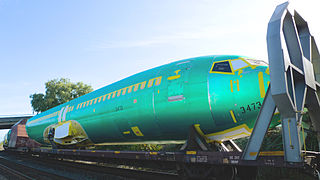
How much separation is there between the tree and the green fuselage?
3925cm

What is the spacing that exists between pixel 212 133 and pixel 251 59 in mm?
2550

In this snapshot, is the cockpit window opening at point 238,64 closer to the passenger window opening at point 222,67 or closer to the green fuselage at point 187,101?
the green fuselage at point 187,101

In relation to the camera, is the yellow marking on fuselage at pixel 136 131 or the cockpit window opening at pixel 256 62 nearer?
the cockpit window opening at pixel 256 62

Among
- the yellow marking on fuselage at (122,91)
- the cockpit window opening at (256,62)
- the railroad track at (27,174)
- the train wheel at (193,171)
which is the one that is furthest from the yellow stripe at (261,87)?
the railroad track at (27,174)

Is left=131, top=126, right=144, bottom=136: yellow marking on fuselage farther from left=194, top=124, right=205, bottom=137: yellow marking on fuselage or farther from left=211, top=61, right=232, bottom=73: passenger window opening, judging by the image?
left=211, top=61, right=232, bottom=73: passenger window opening

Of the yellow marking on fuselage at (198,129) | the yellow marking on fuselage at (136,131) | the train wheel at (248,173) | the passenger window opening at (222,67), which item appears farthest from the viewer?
the yellow marking on fuselage at (136,131)

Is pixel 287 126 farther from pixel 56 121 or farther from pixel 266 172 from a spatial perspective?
pixel 56 121

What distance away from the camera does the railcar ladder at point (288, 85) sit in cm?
446

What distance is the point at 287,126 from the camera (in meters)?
4.52

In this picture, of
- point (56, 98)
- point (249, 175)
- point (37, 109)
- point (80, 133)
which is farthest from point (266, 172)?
point (37, 109)

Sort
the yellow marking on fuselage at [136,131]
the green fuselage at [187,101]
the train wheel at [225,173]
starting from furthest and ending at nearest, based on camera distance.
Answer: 1. the yellow marking on fuselage at [136,131]
2. the train wheel at [225,173]
3. the green fuselage at [187,101]

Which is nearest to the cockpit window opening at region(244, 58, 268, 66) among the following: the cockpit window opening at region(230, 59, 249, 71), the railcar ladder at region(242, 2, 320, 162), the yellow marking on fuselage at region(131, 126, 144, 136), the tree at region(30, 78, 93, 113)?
the cockpit window opening at region(230, 59, 249, 71)

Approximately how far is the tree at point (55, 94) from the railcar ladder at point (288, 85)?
45918mm

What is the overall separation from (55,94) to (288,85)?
4834cm
